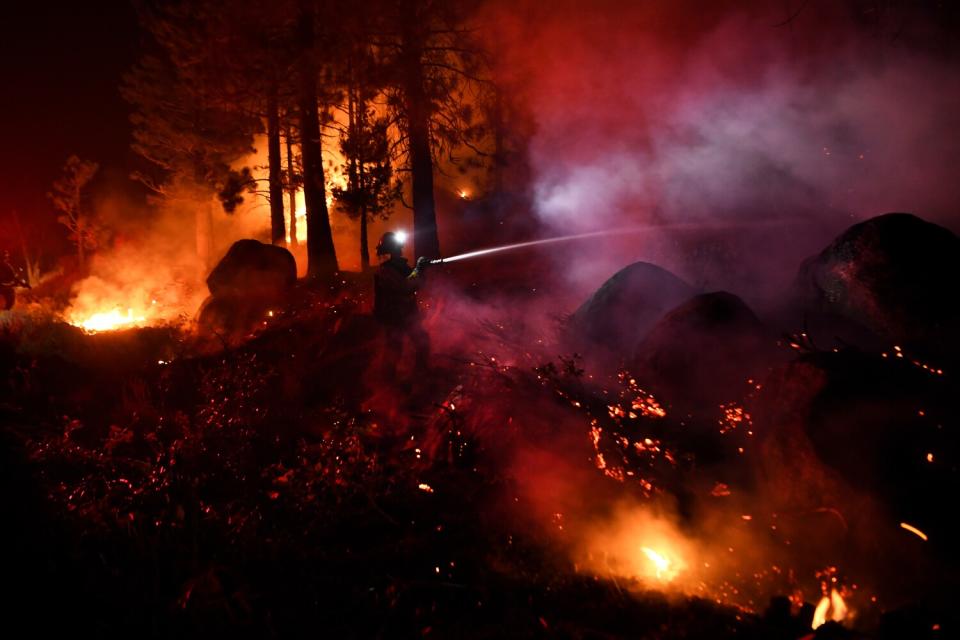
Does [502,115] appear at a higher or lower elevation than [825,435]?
higher

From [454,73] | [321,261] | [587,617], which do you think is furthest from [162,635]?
[454,73]

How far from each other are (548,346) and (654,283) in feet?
5.31

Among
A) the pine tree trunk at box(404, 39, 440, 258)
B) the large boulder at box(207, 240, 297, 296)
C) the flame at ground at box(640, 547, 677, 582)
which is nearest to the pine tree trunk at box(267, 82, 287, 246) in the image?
the large boulder at box(207, 240, 297, 296)

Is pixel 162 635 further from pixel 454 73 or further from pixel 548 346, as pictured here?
pixel 454 73

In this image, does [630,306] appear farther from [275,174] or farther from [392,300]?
[275,174]

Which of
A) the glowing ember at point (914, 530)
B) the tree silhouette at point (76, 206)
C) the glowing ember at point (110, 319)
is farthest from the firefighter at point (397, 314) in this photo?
the tree silhouette at point (76, 206)

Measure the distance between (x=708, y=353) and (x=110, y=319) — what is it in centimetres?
1345

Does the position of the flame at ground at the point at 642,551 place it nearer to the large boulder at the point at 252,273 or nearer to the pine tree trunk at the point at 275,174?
the large boulder at the point at 252,273

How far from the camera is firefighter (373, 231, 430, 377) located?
22.1 feet

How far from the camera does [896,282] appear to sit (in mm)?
5441

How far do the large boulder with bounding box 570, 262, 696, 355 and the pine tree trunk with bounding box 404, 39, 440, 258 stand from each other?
4.77 metres

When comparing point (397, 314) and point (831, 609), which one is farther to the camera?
point (397, 314)

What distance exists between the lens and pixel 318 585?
3.45 meters

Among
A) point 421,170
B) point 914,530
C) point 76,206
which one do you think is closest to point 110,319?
point 76,206
